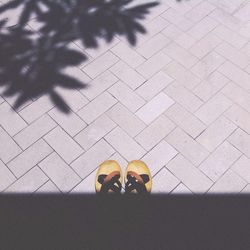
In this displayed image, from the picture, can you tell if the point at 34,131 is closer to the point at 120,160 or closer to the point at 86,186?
the point at 86,186

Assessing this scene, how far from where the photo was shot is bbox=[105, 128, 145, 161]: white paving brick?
3.77 metres

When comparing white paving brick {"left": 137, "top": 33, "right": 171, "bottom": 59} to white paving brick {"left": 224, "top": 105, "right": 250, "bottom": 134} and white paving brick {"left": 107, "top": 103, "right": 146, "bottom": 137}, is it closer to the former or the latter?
white paving brick {"left": 107, "top": 103, "right": 146, "bottom": 137}

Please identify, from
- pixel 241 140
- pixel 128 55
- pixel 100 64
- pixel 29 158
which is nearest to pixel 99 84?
pixel 100 64

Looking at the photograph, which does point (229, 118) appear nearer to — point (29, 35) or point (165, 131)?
point (165, 131)

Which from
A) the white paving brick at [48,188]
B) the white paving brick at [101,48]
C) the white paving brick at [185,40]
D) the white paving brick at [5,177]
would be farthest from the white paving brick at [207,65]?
the white paving brick at [5,177]

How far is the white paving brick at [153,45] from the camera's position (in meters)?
4.65

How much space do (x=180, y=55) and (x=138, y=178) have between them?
2.11m

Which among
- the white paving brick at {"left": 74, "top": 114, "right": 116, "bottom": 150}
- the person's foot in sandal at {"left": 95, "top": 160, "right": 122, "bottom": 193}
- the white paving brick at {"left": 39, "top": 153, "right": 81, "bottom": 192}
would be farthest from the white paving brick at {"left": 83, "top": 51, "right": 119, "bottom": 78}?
the person's foot in sandal at {"left": 95, "top": 160, "right": 122, "bottom": 193}

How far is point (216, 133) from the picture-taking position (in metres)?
3.91

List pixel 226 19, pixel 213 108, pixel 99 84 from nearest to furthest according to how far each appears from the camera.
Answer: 1. pixel 213 108
2. pixel 99 84
3. pixel 226 19

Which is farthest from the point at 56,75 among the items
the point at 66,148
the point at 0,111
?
the point at 66,148

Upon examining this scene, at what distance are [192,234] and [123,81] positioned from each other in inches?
81.4

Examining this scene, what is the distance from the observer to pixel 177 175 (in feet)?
11.9

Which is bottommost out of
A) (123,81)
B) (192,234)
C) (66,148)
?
(192,234)
